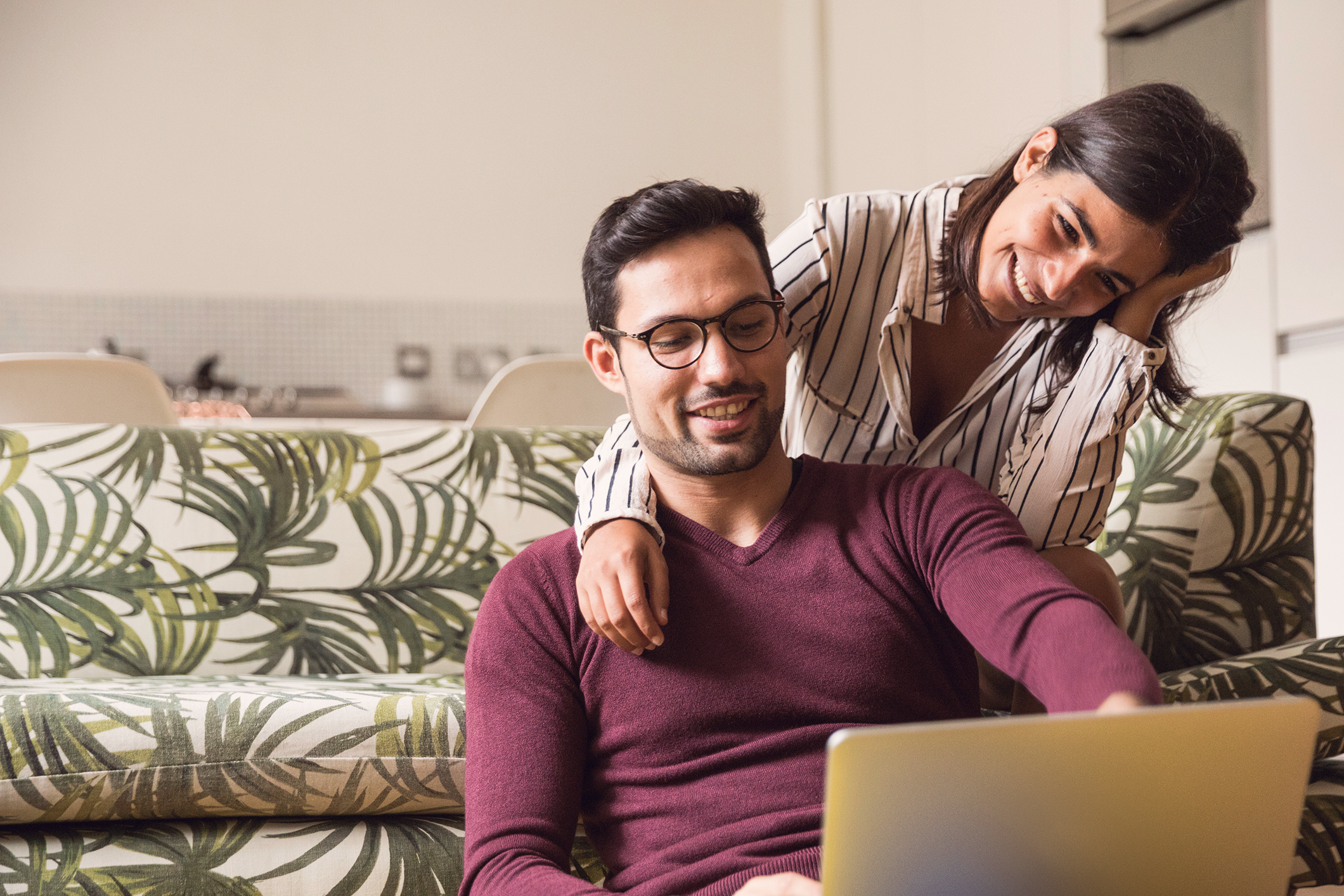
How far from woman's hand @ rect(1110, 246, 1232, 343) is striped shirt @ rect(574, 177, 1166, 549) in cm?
2

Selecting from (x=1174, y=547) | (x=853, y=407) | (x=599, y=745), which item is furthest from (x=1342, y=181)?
(x=599, y=745)

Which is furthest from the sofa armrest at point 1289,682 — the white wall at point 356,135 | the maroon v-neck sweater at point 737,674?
the white wall at point 356,135

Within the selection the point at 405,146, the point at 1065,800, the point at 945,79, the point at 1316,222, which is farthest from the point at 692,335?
the point at 405,146

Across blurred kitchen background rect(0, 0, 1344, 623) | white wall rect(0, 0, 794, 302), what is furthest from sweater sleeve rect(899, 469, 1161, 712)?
white wall rect(0, 0, 794, 302)

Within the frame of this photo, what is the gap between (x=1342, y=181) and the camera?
9.18 feet

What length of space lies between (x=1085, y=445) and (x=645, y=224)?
55 centimetres

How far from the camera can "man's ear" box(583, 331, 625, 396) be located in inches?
46.9

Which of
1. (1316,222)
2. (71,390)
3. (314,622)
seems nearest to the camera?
(314,622)

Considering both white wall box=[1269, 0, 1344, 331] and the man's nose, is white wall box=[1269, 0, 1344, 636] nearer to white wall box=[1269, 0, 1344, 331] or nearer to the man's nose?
white wall box=[1269, 0, 1344, 331]

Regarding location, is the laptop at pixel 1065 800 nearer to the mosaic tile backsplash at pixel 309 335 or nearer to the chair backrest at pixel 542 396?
the chair backrest at pixel 542 396

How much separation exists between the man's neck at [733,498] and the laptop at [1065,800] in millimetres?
516

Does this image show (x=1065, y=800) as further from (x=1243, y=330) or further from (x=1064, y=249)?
(x=1243, y=330)

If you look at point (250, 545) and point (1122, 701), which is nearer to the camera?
point (1122, 701)

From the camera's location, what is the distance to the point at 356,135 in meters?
4.70
